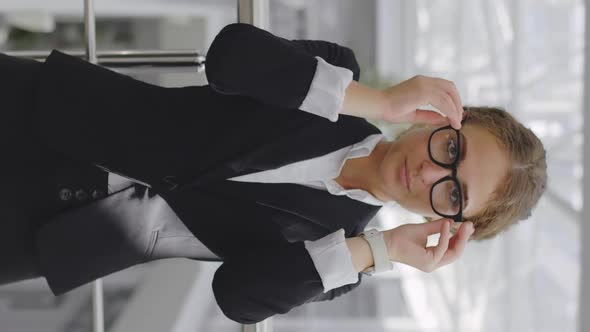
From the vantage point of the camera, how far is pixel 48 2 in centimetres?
354

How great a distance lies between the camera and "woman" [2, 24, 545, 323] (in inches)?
39.7

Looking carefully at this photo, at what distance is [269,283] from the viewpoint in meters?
1.00

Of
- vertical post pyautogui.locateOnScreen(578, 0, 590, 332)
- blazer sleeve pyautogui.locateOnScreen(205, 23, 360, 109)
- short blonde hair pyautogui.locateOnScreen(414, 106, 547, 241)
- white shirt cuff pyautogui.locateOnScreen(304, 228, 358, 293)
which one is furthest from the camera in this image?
vertical post pyautogui.locateOnScreen(578, 0, 590, 332)

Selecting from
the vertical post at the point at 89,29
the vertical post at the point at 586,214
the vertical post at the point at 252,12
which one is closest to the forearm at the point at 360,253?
the vertical post at the point at 252,12

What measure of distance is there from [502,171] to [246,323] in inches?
19.3

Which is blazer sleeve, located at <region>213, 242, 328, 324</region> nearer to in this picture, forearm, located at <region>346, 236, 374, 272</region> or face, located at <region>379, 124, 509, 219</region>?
forearm, located at <region>346, 236, 374, 272</region>

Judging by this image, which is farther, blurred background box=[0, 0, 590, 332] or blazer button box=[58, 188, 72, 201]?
blurred background box=[0, 0, 590, 332]

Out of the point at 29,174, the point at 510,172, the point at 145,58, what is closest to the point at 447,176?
the point at 510,172

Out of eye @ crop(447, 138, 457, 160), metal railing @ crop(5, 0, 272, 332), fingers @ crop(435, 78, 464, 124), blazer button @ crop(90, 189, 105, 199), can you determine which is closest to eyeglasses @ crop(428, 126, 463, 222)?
eye @ crop(447, 138, 457, 160)

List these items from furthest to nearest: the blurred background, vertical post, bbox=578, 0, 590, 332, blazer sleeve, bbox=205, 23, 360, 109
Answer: the blurred background, vertical post, bbox=578, 0, 590, 332, blazer sleeve, bbox=205, 23, 360, 109

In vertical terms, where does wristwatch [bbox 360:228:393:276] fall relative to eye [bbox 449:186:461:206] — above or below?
below

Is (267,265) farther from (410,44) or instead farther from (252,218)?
(410,44)

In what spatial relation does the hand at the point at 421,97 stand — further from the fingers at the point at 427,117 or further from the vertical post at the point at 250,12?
the vertical post at the point at 250,12

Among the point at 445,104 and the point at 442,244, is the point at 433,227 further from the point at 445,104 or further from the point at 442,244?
the point at 445,104
